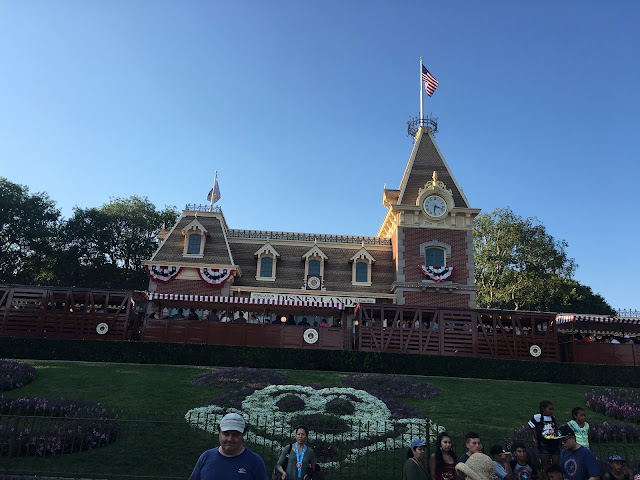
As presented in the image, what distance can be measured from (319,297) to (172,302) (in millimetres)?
10006

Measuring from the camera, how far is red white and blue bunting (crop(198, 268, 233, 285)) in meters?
35.2

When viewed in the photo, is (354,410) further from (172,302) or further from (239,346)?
(172,302)

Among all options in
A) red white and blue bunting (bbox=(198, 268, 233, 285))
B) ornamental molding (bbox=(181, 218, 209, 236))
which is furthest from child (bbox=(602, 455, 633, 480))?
ornamental molding (bbox=(181, 218, 209, 236))

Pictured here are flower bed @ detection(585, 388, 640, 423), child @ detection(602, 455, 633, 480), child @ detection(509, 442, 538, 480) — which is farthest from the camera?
flower bed @ detection(585, 388, 640, 423)

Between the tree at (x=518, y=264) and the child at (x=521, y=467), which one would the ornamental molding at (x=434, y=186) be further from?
the child at (x=521, y=467)

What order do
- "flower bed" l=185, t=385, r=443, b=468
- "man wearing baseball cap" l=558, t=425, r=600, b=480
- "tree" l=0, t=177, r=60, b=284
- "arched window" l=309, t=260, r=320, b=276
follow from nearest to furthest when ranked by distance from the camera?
"man wearing baseball cap" l=558, t=425, r=600, b=480
"flower bed" l=185, t=385, r=443, b=468
"arched window" l=309, t=260, r=320, b=276
"tree" l=0, t=177, r=60, b=284

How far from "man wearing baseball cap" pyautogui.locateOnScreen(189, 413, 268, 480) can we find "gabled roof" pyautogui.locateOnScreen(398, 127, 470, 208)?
108 ft

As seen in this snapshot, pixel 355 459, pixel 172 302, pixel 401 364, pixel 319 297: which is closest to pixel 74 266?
pixel 172 302

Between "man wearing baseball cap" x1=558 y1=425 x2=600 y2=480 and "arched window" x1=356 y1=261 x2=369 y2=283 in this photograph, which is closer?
"man wearing baseball cap" x1=558 y1=425 x2=600 y2=480

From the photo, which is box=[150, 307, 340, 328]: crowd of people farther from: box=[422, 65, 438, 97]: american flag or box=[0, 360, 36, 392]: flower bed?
box=[422, 65, 438, 97]: american flag

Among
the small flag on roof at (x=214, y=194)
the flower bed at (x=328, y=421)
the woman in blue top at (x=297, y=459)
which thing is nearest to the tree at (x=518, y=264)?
the small flag on roof at (x=214, y=194)

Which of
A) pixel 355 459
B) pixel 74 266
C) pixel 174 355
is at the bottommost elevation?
pixel 355 459

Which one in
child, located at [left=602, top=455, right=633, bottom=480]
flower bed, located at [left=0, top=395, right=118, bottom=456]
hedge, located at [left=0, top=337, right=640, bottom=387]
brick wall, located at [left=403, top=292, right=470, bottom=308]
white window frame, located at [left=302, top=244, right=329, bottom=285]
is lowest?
flower bed, located at [left=0, top=395, right=118, bottom=456]

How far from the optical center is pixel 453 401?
64.0 feet
